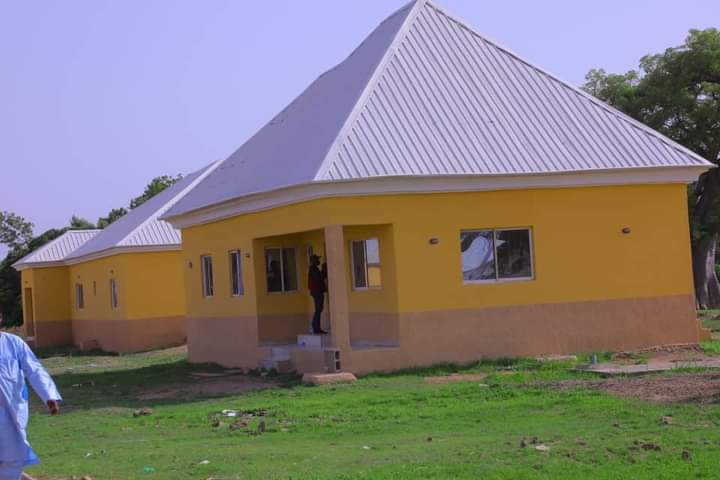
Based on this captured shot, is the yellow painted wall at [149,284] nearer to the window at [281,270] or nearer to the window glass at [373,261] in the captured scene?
the window at [281,270]

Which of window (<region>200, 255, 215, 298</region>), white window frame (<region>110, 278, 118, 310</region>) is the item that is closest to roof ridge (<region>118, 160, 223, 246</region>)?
white window frame (<region>110, 278, 118, 310</region>)

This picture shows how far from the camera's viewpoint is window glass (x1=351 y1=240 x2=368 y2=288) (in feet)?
Result: 69.2

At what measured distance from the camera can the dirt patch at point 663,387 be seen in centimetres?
1346

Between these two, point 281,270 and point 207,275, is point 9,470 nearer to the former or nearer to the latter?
point 281,270

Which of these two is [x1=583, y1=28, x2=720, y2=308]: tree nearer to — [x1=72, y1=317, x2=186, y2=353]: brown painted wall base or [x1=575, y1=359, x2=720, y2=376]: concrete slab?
[x1=72, y1=317, x2=186, y2=353]: brown painted wall base

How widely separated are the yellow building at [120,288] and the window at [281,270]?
11530 millimetres

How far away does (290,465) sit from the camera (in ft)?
35.8

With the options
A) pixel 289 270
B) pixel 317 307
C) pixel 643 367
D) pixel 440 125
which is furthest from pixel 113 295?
pixel 643 367

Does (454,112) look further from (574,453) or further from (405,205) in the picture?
(574,453)

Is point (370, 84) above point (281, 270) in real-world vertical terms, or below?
above

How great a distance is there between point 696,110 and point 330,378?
2217 cm

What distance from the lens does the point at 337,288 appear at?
62.3 feet

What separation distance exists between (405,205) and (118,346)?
2012 centimetres

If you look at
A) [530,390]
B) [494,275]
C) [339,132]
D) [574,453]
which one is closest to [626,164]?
[494,275]
